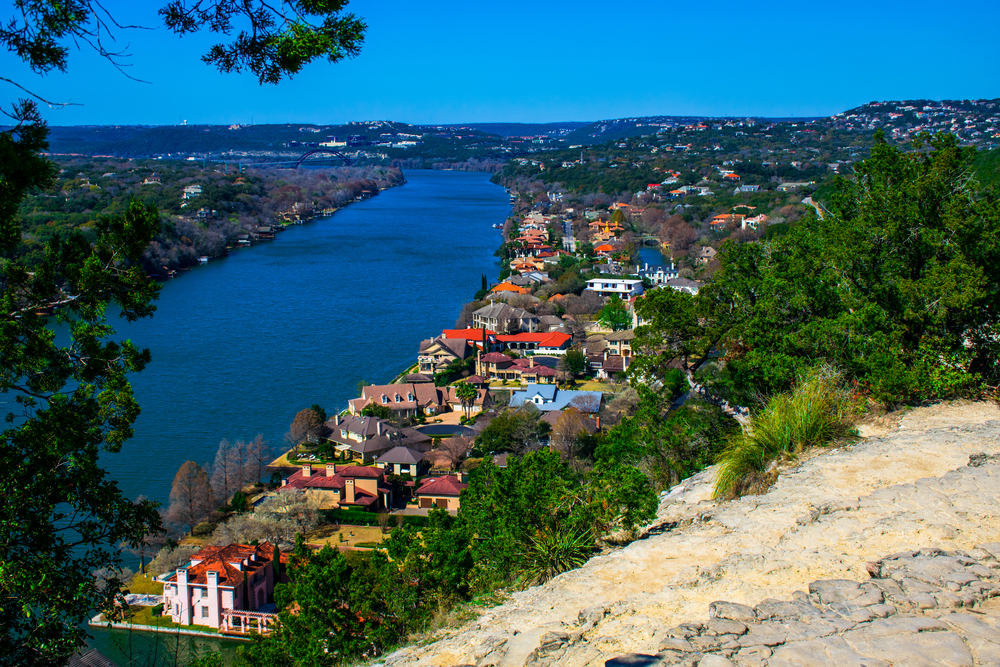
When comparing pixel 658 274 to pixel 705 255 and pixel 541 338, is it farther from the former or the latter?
pixel 541 338

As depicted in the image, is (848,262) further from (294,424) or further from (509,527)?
(294,424)

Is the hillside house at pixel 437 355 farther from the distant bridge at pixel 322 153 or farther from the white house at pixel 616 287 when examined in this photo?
the distant bridge at pixel 322 153

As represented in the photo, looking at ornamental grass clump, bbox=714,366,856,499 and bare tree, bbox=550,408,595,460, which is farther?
bare tree, bbox=550,408,595,460

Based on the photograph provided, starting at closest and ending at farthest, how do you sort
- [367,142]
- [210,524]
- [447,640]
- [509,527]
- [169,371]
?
[447,640]
[509,527]
[210,524]
[169,371]
[367,142]

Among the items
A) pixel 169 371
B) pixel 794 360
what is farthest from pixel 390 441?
pixel 794 360

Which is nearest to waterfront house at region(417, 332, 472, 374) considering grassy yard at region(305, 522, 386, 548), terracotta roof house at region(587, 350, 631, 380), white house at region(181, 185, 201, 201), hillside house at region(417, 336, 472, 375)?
hillside house at region(417, 336, 472, 375)

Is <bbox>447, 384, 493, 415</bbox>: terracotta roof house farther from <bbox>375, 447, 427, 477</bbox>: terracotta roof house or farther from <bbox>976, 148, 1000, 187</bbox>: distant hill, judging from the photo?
<bbox>976, 148, 1000, 187</bbox>: distant hill
